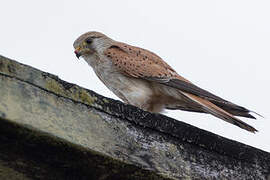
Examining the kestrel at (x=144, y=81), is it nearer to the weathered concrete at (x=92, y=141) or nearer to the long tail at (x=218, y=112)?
the long tail at (x=218, y=112)

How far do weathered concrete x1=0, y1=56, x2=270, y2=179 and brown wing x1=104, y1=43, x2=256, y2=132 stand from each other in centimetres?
235

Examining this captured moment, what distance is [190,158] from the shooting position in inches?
90.1

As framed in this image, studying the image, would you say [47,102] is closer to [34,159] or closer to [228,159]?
[34,159]

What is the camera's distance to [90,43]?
21.7 feet

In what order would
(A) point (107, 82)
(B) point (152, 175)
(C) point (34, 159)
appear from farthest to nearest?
(A) point (107, 82)
(B) point (152, 175)
(C) point (34, 159)

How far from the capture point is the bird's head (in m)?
6.45

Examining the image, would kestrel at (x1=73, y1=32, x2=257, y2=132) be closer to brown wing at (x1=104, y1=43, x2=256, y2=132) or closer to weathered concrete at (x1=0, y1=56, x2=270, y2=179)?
brown wing at (x1=104, y1=43, x2=256, y2=132)

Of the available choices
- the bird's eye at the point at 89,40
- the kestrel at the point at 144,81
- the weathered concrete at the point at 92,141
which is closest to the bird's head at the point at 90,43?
the bird's eye at the point at 89,40

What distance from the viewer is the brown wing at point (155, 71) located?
16.2ft

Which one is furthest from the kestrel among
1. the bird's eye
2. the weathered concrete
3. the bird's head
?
the weathered concrete

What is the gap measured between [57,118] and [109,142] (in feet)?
0.75

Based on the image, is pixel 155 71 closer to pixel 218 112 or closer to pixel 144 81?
pixel 144 81

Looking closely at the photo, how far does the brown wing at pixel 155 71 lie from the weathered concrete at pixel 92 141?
7.70 feet

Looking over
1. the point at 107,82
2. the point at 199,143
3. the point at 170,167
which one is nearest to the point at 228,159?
the point at 199,143
